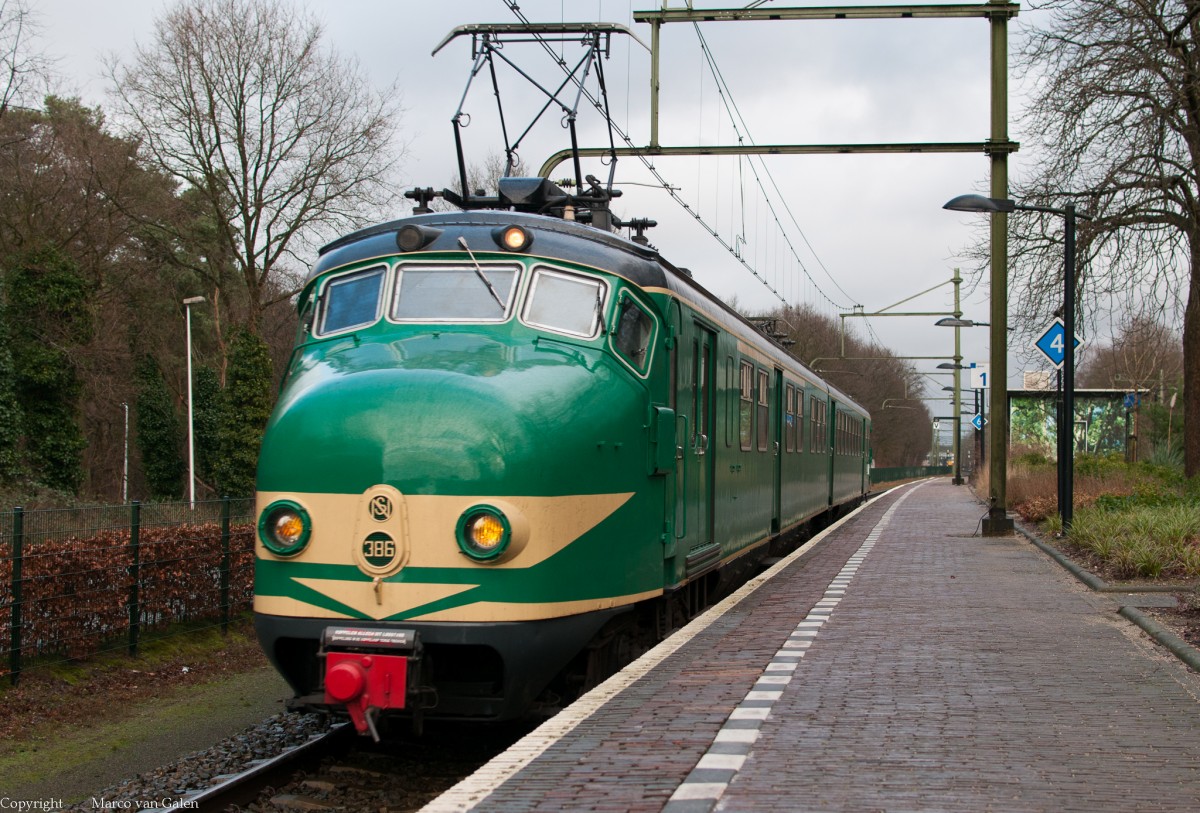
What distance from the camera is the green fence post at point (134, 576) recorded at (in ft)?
42.2

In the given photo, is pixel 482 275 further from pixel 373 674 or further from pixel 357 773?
pixel 357 773

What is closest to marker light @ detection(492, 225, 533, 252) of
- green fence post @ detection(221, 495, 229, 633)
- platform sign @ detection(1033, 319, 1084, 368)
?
green fence post @ detection(221, 495, 229, 633)

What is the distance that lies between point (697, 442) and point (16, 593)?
625 centimetres

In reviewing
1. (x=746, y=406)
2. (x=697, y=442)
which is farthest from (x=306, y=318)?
(x=746, y=406)

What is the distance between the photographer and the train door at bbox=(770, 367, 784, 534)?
16344 millimetres

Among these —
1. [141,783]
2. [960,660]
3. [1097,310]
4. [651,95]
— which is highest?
[651,95]

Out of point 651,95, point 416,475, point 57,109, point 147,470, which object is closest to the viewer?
point 416,475

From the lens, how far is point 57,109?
138 ft

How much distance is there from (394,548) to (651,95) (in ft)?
47.0

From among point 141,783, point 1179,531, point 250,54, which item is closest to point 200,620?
point 141,783

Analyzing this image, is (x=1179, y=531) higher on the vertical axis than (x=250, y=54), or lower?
lower

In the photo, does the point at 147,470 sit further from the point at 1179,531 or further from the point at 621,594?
the point at 621,594

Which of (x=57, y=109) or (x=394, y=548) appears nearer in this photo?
(x=394, y=548)

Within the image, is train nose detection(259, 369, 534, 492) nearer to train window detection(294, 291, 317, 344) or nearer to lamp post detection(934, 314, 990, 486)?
train window detection(294, 291, 317, 344)
